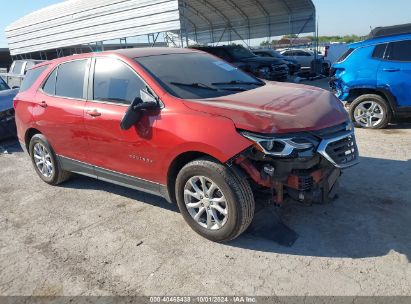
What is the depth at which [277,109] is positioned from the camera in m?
3.45

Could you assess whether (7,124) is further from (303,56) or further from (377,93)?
(303,56)

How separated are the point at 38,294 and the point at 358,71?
6587 mm

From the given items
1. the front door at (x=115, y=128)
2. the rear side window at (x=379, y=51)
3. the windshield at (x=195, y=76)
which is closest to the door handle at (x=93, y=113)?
the front door at (x=115, y=128)

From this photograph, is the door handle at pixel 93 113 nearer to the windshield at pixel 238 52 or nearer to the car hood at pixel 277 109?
the car hood at pixel 277 109

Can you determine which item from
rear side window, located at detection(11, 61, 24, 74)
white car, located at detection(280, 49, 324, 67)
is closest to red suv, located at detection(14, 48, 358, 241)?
rear side window, located at detection(11, 61, 24, 74)

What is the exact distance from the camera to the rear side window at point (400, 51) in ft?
22.4

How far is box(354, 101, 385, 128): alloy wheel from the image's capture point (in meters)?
7.23

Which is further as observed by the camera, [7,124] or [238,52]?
[238,52]

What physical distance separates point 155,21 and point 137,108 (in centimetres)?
1186

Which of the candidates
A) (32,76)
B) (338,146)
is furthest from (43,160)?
(338,146)

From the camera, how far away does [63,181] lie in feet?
18.0

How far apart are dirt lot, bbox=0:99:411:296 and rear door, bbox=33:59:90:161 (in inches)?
28.6

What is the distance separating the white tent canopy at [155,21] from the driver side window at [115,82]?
32.3ft

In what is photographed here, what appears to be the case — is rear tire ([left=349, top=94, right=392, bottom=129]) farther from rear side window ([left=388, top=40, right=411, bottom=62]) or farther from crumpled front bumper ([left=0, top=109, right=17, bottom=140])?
crumpled front bumper ([left=0, top=109, right=17, bottom=140])
